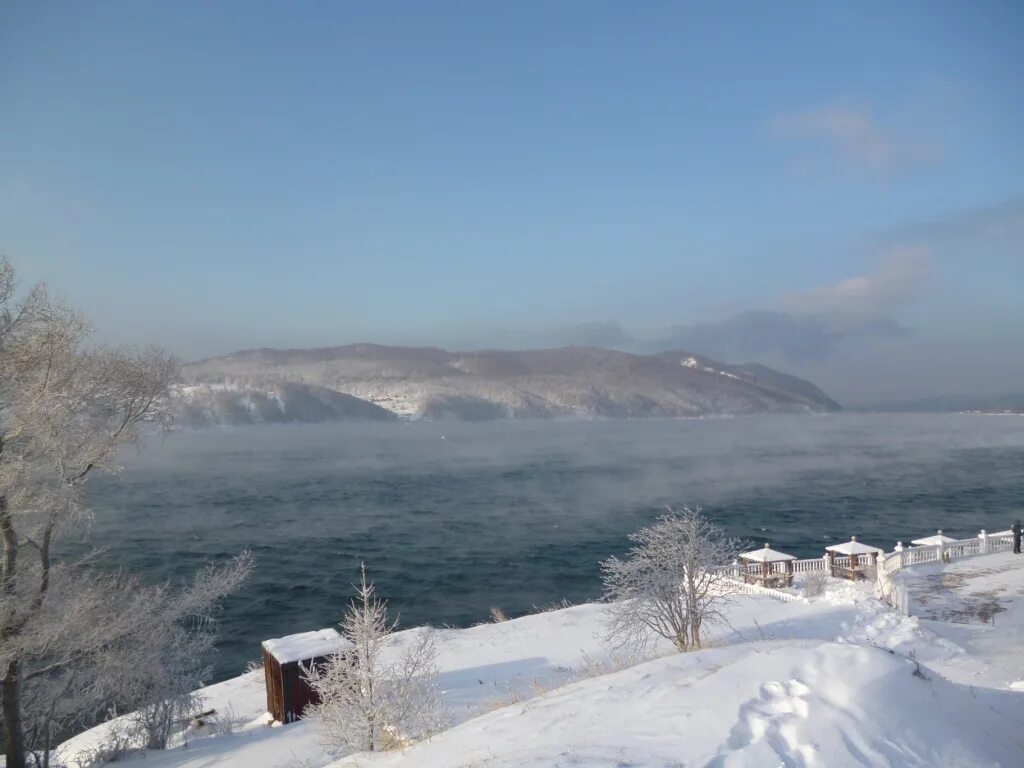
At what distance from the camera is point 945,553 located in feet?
90.6

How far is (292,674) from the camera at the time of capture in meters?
15.1

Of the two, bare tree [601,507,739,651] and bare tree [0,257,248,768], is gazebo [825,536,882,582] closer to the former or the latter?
bare tree [601,507,739,651]

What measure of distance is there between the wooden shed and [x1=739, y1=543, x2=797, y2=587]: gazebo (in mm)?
17314

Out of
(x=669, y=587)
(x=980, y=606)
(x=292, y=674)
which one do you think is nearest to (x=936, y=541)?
(x=980, y=606)

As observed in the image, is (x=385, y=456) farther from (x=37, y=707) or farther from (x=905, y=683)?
(x=905, y=683)

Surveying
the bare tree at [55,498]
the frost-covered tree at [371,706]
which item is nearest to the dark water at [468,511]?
the bare tree at [55,498]

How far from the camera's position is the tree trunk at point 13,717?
12.1m

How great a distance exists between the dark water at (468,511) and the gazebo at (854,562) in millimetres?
11626

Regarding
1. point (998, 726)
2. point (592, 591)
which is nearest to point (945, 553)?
point (592, 591)

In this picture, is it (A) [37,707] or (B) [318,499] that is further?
(B) [318,499]

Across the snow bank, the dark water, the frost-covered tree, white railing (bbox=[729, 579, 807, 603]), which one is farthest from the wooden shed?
white railing (bbox=[729, 579, 807, 603])

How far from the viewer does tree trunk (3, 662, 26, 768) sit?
12102mm

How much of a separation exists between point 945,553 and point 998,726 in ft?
77.6

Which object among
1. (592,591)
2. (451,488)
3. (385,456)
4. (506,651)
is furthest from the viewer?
(385,456)
